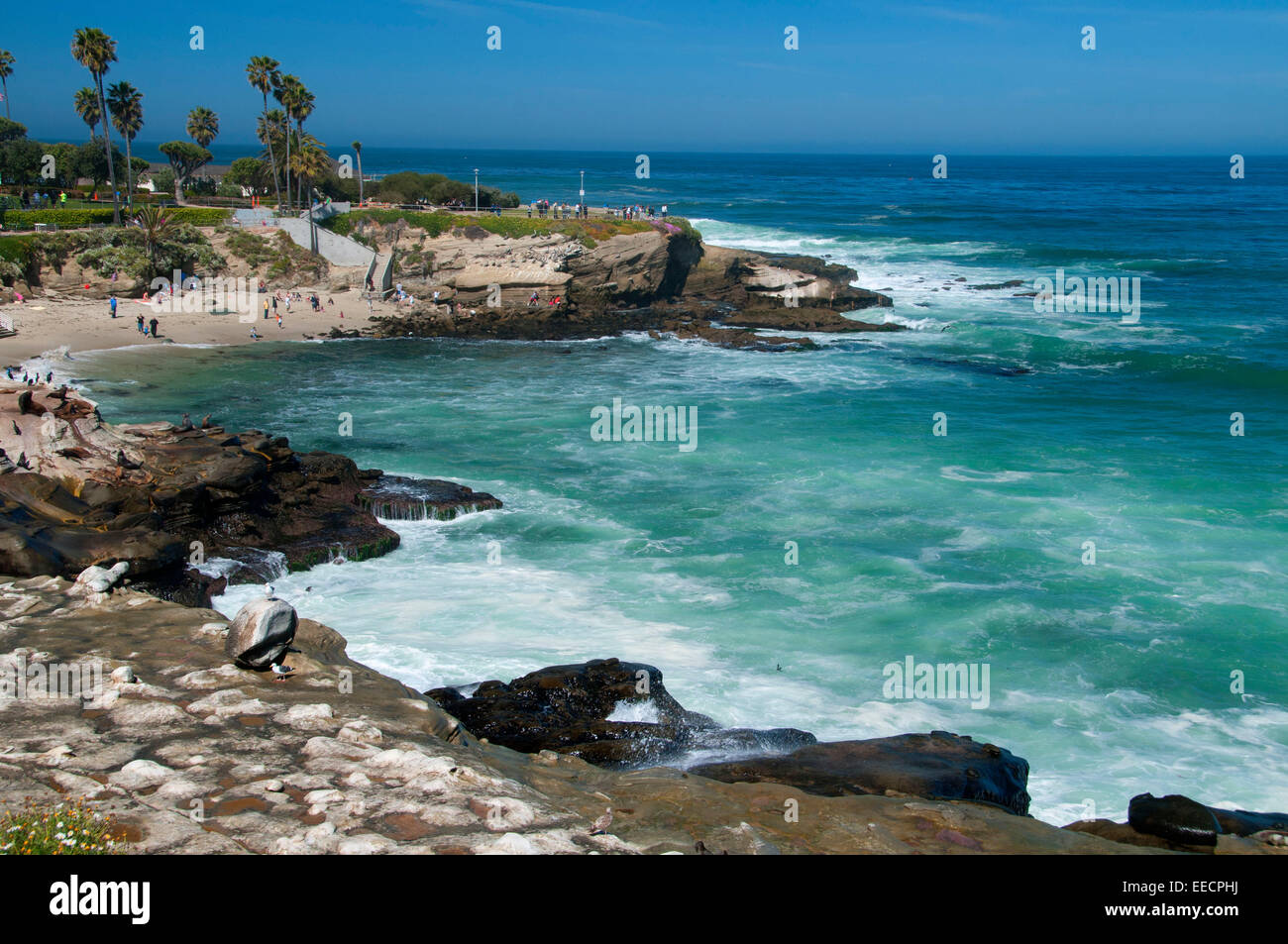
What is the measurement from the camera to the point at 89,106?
220ft

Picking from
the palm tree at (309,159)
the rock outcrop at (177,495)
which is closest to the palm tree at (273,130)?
the palm tree at (309,159)

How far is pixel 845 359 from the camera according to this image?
48.6 m

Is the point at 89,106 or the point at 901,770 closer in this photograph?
the point at 901,770

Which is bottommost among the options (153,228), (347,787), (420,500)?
(347,787)

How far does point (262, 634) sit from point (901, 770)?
877cm

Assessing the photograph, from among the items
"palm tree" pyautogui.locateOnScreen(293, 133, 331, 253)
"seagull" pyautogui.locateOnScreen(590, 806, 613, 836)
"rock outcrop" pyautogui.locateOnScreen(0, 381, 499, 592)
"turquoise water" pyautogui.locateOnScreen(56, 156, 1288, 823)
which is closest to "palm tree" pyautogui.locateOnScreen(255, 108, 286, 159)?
"palm tree" pyautogui.locateOnScreen(293, 133, 331, 253)

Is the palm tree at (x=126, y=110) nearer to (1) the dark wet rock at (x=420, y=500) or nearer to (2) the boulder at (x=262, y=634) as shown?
(1) the dark wet rock at (x=420, y=500)

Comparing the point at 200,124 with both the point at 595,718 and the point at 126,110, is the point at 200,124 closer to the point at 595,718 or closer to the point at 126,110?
the point at 126,110

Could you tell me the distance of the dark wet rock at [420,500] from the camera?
26.5m

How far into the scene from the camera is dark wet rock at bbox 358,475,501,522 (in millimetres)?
26547

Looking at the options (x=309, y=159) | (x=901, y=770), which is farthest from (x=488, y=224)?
(x=901, y=770)

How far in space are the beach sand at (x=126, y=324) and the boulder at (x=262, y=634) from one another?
1314 inches
